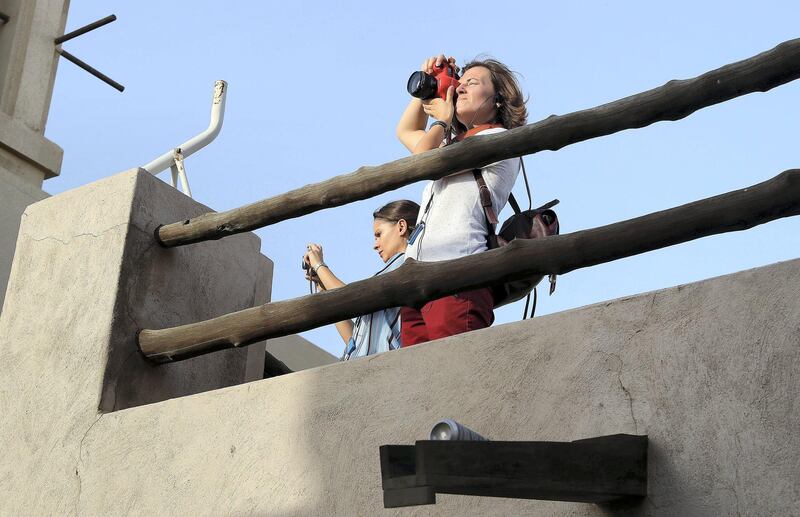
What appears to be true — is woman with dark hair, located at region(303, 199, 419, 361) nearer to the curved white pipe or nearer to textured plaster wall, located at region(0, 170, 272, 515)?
textured plaster wall, located at region(0, 170, 272, 515)

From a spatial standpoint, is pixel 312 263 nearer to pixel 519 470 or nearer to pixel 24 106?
pixel 519 470

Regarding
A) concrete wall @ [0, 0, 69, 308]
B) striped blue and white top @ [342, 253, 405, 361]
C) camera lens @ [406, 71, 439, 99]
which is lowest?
striped blue and white top @ [342, 253, 405, 361]

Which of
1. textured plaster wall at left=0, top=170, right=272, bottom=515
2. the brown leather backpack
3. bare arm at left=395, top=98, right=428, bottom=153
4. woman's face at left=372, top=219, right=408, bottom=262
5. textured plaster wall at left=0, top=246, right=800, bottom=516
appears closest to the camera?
textured plaster wall at left=0, top=246, right=800, bottom=516

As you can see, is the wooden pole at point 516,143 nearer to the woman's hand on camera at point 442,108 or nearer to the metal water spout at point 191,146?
the woman's hand on camera at point 442,108

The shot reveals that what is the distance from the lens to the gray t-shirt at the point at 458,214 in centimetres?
406

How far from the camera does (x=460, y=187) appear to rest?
165 inches

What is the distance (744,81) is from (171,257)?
2227mm

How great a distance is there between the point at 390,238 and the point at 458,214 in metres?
0.90

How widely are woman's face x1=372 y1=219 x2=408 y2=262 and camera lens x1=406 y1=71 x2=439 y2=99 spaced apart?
0.61 meters

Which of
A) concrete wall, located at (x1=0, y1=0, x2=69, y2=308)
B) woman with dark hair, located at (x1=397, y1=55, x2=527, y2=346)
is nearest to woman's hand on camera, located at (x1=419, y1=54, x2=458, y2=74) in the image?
woman with dark hair, located at (x1=397, y1=55, x2=527, y2=346)

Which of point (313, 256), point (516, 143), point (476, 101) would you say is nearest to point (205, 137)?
point (313, 256)

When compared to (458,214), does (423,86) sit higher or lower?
higher

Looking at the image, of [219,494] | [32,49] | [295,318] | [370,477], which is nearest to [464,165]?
[295,318]

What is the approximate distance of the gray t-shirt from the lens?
406 centimetres
